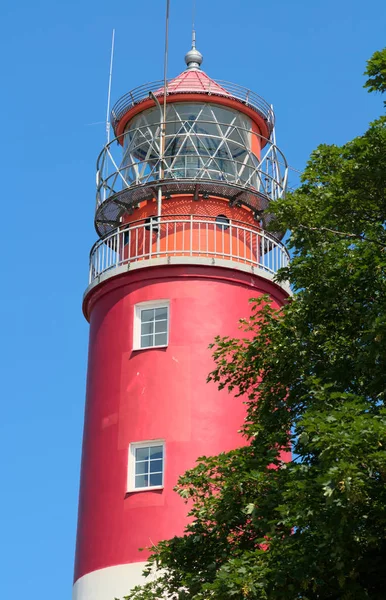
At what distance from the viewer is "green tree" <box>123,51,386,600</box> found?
14.9 m

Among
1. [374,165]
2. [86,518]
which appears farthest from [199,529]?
[86,518]

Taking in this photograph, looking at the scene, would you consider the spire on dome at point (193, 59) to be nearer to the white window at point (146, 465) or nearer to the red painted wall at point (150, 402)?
the red painted wall at point (150, 402)

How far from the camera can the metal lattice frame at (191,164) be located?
30.2m

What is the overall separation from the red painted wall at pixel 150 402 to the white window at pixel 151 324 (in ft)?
0.56

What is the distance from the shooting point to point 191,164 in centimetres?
3067

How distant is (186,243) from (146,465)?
6.10 m

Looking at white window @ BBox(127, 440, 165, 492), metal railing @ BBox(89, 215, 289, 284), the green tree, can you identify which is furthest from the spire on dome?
the green tree

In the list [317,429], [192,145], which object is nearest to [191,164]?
[192,145]

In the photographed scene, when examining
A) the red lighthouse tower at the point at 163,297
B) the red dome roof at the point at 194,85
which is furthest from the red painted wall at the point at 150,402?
the red dome roof at the point at 194,85

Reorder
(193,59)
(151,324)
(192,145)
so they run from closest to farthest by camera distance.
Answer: (151,324) → (192,145) → (193,59)

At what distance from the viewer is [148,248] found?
2962cm

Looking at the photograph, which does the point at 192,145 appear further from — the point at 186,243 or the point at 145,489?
the point at 145,489

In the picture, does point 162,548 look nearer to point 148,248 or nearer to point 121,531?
point 121,531

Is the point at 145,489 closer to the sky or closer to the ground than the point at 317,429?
closer to the sky
